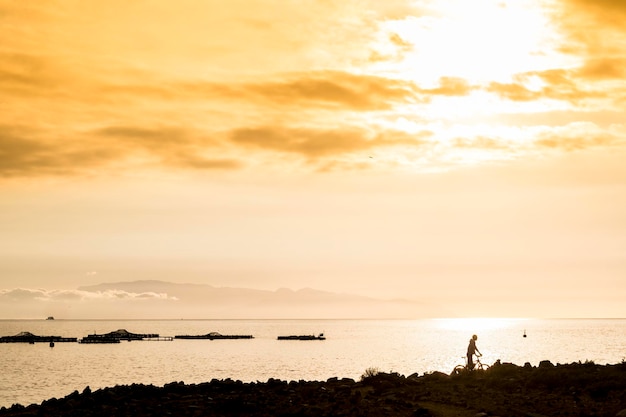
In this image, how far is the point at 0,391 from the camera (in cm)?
7100

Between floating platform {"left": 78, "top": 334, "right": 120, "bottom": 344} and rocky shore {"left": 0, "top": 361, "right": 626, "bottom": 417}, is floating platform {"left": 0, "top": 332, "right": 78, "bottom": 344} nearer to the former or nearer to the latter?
floating platform {"left": 78, "top": 334, "right": 120, "bottom": 344}

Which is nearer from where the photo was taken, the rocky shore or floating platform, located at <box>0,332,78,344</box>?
the rocky shore

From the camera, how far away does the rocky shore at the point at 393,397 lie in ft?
86.6

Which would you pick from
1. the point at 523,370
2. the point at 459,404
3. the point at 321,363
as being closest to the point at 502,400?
the point at 459,404

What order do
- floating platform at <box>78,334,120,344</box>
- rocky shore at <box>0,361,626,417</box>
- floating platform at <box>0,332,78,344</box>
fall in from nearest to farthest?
rocky shore at <box>0,361,626,417</box> → floating platform at <box>78,334,120,344</box> → floating platform at <box>0,332,78,344</box>

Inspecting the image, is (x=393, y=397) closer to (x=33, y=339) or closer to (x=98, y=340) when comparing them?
(x=98, y=340)

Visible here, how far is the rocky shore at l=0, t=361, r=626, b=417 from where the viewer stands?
26391mm

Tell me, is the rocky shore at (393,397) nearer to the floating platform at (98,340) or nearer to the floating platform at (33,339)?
the floating platform at (98,340)

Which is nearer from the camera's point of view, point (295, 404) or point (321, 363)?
point (295, 404)

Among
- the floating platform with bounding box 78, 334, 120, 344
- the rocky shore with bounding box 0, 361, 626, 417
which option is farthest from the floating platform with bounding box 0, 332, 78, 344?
the rocky shore with bounding box 0, 361, 626, 417

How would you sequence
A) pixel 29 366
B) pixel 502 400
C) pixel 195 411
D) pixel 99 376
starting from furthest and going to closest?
pixel 29 366 < pixel 99 376 < pixel 502 400 < pixel 195 411

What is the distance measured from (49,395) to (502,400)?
50.0m

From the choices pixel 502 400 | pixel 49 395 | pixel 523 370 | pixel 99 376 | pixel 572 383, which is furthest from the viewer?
pixel 99 376

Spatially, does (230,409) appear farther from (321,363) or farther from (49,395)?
(321,363)
